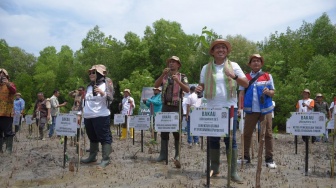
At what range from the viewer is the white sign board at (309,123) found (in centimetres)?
556

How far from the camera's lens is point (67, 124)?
605 cm

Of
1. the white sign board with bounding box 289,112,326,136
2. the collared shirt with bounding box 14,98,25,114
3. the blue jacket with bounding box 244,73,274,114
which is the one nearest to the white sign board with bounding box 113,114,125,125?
the collared shirt with bounding box 14,98,25,114

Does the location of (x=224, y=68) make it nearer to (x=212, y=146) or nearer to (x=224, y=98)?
(x=224, y=98)

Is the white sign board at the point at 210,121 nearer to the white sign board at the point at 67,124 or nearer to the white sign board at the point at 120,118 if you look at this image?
the white sign board at the point at 67,124

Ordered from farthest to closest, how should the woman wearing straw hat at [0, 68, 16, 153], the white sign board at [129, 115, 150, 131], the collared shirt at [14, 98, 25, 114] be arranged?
the collared shirt at [14, 98, 25, 114], the white sign board at [129, 115, 150, 131], the woman wearing straw hat at [0, 68, 16, 153]

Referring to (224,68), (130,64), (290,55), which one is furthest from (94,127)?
(130,64)

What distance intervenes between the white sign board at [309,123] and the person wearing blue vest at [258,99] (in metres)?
0.56

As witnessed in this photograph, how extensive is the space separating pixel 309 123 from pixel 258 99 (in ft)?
3.33

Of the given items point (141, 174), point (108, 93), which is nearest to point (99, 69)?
point (108, 93)

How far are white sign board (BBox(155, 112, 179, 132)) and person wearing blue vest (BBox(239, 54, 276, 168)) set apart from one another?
4.35 feet

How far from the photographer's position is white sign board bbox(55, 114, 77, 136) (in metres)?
5.93

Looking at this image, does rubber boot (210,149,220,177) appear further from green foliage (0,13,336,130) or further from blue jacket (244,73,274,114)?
green foliage (0,13,336,130)

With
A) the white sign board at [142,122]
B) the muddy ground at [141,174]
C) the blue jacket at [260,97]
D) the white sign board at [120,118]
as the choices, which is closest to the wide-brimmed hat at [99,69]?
the muddy ground at [141,174]

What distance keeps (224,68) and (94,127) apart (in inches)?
115
